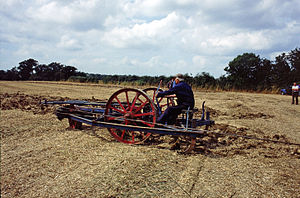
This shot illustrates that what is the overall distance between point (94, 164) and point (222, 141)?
11.3 ft

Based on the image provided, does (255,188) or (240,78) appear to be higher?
(240,78)

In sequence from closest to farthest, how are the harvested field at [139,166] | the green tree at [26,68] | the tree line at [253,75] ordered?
the harvested field at [139,166], the tree line at [253,75], the green tree at [26,68]

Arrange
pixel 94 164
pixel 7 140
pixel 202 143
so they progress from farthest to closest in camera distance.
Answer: pixel 7 140 → pixel 202 143 → pixel 94 164

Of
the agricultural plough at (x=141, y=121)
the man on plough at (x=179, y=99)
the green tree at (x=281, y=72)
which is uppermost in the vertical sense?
Result: the green tree at (x=281, y=72)

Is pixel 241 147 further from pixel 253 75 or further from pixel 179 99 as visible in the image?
pixel 253 75

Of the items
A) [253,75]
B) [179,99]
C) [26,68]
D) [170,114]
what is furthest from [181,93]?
[26,68]

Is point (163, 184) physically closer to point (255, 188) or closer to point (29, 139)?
point (255, 188)

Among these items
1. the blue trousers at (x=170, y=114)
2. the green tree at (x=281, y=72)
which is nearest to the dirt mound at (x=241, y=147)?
the blue trousers at (x=170, y=114)

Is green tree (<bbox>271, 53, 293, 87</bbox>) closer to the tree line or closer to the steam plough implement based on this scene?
the tree line

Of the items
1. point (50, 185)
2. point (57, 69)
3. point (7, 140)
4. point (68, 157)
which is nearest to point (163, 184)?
point (50, 185)

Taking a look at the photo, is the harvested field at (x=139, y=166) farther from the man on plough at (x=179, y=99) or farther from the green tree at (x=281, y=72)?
the green tree at (x=281, y=72)

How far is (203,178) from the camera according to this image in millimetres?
4055

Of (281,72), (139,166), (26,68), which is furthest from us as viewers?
(26,68)

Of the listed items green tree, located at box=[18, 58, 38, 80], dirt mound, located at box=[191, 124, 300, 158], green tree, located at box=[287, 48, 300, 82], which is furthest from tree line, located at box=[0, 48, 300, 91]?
green tree, located at box=[18, 58, 38, 80]
